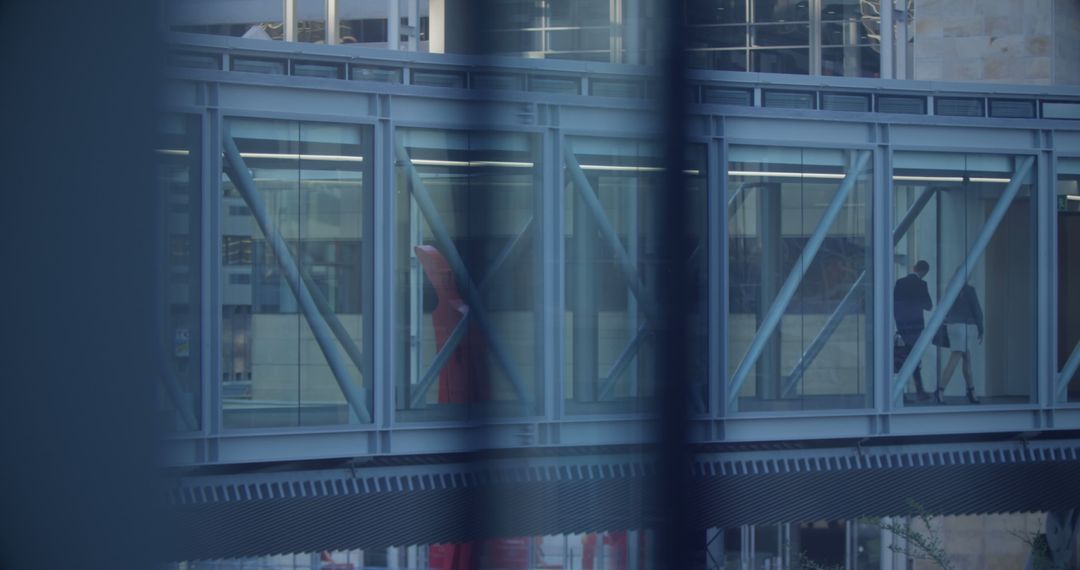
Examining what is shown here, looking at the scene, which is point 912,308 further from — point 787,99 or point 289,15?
point 289,15

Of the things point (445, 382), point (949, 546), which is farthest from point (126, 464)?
point (949, 546)

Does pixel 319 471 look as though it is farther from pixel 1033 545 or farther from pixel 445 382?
pixel 1033 545

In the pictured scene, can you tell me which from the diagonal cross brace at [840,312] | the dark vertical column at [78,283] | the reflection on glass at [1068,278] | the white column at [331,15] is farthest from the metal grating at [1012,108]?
the dark vertical column at [78,283]

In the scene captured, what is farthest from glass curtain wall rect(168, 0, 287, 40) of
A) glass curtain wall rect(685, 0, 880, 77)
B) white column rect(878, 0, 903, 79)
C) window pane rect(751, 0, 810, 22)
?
white column rect(878, 0, 903, 79)

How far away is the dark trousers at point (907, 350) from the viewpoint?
3.85 meters

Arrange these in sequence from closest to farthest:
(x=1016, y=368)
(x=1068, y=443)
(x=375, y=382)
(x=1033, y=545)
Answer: (x=375, y=382)
(x=1033, y=545)
(x=1068, y=443)
(x=1016, y=368)

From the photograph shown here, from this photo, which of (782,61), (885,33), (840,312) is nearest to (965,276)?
(840,312)

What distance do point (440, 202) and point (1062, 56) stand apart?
4105 millimetres

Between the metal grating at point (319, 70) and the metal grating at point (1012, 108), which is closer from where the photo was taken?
the metal grating at point (319, 70)

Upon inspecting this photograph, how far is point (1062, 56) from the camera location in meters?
4.75

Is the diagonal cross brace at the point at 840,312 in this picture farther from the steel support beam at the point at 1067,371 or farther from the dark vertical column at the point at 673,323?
the dark vertical column at the point at 673,323

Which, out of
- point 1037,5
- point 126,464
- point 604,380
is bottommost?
point 126,464

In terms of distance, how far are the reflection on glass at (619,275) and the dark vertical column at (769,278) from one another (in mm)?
1189

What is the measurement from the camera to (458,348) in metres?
1.66
